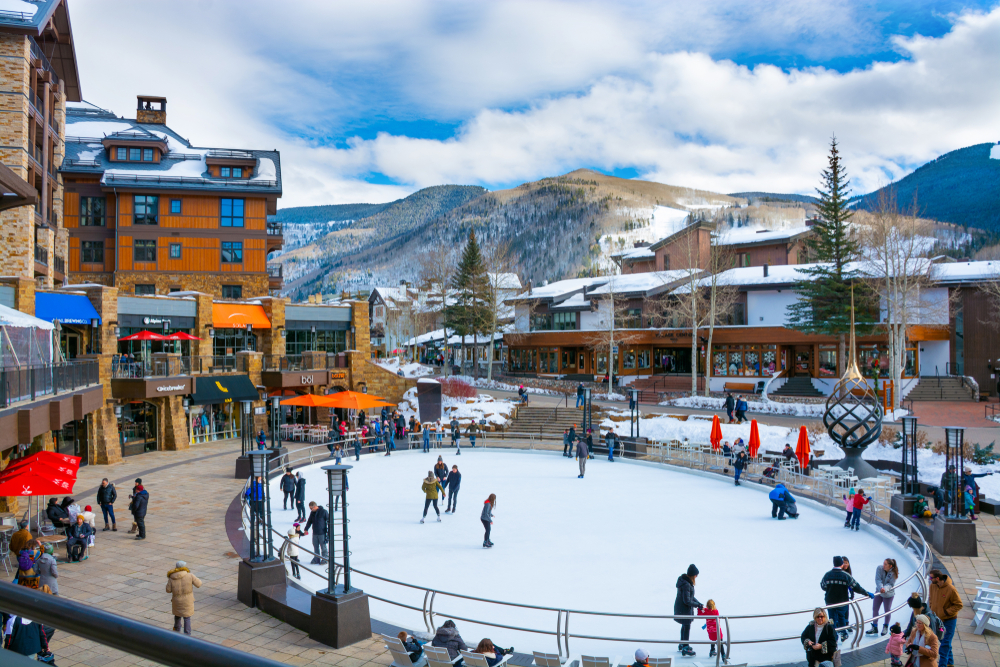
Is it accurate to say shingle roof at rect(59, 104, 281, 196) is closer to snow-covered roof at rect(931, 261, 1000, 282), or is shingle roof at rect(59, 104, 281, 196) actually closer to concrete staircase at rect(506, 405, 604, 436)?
concrete staircase at rect(506, 405, 604, 436)

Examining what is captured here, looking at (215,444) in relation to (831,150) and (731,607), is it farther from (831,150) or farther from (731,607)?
(831,150)

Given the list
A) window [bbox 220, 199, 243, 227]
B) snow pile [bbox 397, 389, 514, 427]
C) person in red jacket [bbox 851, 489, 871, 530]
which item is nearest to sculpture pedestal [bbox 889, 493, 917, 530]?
person in red jacket [bbox 851, 489, 871, 530]

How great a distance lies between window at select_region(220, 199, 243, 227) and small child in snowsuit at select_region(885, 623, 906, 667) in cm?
4338

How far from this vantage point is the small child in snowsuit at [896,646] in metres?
9.75

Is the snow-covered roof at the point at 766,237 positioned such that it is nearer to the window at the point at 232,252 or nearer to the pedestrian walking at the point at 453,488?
the window at the point at 232,252

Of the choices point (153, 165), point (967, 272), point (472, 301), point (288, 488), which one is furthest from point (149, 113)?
point (967, 272)

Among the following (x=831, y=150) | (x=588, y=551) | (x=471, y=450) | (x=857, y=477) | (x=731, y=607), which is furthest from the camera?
(x=831, y=150)

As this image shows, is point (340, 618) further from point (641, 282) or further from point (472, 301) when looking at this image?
point (472, 301)

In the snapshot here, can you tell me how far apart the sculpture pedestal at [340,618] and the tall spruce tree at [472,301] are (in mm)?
45492

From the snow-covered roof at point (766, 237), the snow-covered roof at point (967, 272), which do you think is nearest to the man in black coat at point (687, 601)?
the snow-covered roof at point (967, 272)

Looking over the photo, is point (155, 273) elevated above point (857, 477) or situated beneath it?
elevated above

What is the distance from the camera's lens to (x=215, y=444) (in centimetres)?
3484

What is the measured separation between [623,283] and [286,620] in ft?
159

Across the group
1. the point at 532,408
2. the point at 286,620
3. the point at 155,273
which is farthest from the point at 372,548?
the point at 155,273
